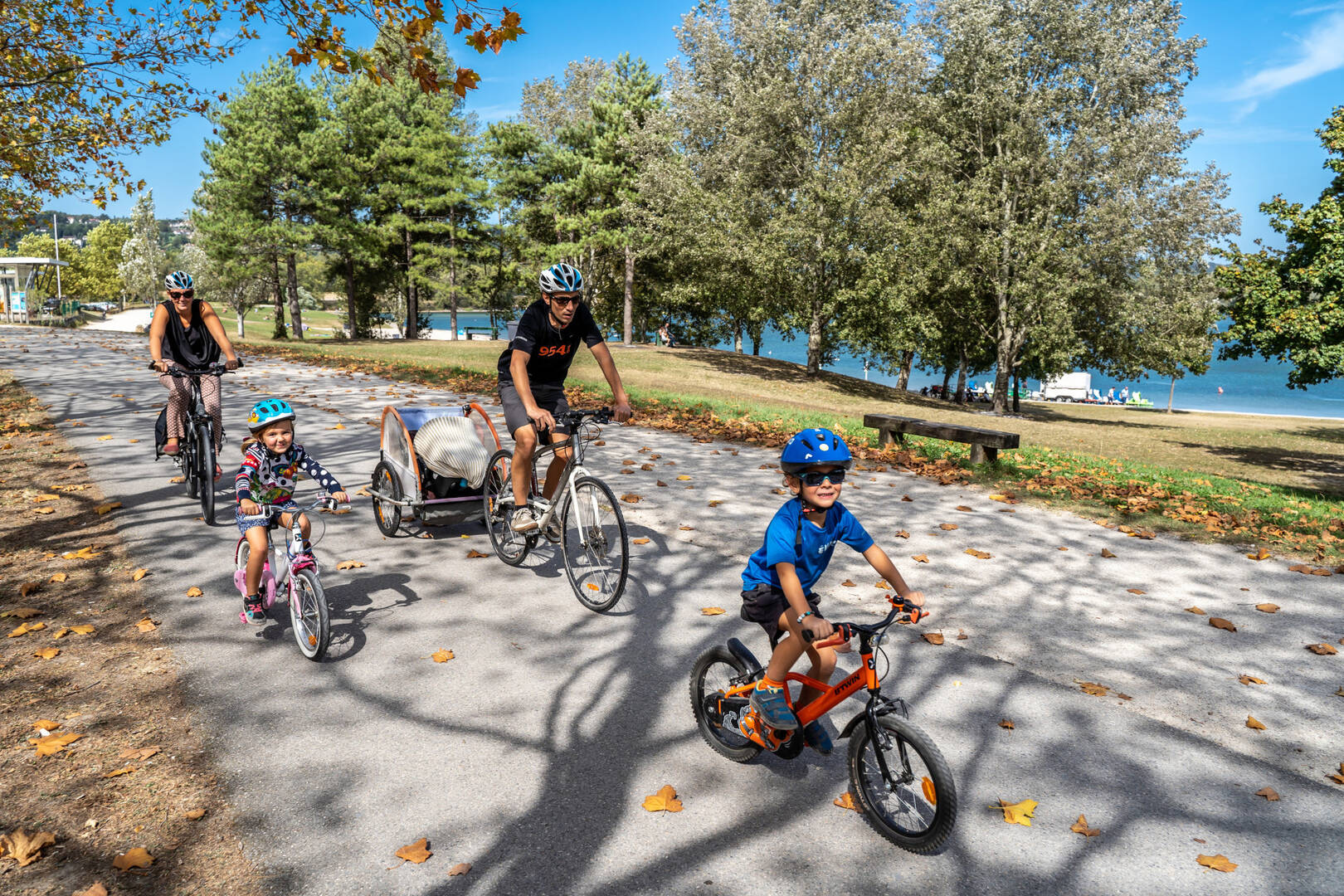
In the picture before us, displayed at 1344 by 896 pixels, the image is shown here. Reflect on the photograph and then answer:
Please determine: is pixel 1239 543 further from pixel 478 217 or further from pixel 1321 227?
pixel 478 217

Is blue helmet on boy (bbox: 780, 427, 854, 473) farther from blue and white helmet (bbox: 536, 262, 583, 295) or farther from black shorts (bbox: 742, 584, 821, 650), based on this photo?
blue and white helmet (bbox: 536, 262, 583, 295)

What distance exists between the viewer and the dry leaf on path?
3000 millimetres

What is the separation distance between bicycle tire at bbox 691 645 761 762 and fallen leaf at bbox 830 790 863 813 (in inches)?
16.9

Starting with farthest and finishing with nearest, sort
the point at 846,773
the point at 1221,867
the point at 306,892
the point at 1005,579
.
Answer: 1. the point at 1005,579
2. the point at 846,773
3. the point at 1221,867
4. the point at 306,892

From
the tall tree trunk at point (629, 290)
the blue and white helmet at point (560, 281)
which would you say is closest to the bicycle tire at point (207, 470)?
the blue and white helmet at point (560, 281)

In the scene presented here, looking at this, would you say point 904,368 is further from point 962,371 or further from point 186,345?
point 186,345

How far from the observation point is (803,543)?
3.33 m

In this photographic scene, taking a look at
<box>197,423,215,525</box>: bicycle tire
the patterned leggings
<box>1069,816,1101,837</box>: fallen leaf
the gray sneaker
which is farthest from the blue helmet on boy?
the patterned leggings

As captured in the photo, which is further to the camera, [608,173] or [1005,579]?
[608,173]

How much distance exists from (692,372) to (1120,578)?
25370 mm

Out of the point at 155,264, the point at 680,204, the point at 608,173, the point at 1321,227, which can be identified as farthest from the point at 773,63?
the point at 155,264

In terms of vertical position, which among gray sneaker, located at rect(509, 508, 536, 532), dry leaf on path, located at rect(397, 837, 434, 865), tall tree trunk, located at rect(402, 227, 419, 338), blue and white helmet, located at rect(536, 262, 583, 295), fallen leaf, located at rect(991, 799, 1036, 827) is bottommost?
dry leaf on path, located at rect(397, 837, 434, 865)

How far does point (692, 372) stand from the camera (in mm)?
31391

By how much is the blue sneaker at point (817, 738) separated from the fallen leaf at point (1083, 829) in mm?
1059
